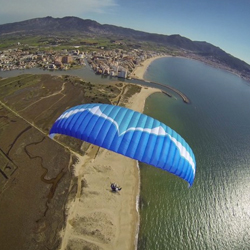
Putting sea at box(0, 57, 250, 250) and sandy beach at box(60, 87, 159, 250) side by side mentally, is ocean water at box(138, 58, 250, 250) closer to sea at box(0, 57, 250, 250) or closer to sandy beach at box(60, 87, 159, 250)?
sea at box(0, 57, 250, 250)

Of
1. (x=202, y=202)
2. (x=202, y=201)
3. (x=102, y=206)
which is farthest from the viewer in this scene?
(x=202, y=201)

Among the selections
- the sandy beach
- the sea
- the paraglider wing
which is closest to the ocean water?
the sea

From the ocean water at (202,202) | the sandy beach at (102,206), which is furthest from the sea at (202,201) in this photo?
the sandy beach at (102,206)

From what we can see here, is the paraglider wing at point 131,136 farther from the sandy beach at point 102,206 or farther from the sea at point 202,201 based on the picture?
the sea at point 202,201

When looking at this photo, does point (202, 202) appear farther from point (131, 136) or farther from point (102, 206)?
point (131, 136)

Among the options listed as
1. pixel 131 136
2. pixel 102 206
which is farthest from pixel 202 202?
pixel 131 136

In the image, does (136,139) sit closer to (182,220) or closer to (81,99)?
(182,220)
